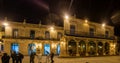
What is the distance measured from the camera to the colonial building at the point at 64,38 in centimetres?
3196

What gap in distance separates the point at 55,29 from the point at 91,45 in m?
9.71

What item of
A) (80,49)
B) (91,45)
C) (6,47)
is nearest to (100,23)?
(91,45)

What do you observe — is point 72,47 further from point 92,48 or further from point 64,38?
point 92,48

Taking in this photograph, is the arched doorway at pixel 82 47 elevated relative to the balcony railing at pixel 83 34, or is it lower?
lower

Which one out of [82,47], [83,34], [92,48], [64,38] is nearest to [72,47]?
[82,47]

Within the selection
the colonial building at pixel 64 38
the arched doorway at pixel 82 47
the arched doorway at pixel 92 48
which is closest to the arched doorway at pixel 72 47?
the colonial building at pixel 64 38

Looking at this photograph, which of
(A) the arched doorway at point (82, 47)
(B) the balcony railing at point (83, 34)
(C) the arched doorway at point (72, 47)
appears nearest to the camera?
(B) the balcony railing at point (83, 34)

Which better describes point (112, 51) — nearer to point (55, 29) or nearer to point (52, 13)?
point (55, 29)

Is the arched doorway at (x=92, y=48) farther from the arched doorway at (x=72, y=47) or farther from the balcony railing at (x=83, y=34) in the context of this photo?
the arched doorway at (x=72, y=47)

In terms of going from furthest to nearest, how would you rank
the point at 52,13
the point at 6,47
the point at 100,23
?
the point at 52,13
the point at 100,23
the point at 6,47

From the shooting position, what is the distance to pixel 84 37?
32562 mm

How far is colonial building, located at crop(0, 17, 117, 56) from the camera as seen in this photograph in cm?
3196

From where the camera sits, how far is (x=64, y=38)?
29594 millimetres

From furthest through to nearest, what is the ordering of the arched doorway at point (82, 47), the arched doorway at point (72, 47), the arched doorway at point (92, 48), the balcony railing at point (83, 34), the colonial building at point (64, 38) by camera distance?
the arched doorway at point (92, 48)
the arched doorway at point (82, 47)
the colonial building at point (64, 38)
the arched doorway at point (72, 47)
the balcony railing at point (83, 34)
